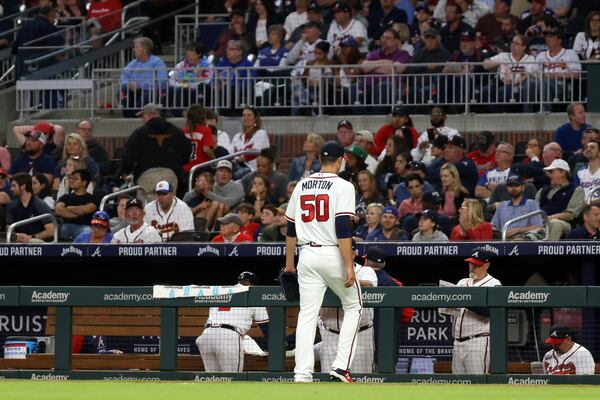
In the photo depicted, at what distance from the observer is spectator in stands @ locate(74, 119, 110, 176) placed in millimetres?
19453

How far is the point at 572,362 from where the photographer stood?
535 inches

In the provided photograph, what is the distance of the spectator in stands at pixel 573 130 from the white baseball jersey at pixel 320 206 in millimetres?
6073

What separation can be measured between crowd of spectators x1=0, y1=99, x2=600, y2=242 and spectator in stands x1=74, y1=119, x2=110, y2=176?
0.7 inches

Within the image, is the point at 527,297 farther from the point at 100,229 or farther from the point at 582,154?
the point at 100,229

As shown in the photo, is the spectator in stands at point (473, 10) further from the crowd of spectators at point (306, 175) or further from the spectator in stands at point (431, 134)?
the spectator in stands at point (431, 134)

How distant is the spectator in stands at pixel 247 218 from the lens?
16.3 meters

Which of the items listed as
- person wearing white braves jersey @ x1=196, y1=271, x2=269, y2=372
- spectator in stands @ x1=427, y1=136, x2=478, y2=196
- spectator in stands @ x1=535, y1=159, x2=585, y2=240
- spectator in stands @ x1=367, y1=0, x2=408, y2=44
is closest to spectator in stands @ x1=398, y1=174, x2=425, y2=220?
spectator in stands @ x1=427, y1=136, x2=478, y2=196

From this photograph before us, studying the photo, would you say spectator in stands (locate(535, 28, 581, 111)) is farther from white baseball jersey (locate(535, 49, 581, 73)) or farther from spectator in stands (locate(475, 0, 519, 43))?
spectator in stands (locate(475, 0, 519, 43))

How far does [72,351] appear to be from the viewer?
1433cm

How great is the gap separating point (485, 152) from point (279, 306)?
4642 mm

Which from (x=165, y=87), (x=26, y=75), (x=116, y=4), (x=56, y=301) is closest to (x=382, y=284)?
(x=56, y=301)

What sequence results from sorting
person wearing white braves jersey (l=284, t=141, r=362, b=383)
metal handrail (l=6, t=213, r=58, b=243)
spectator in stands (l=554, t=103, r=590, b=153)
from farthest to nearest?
1. spectator in stands (l=554, t=103, r=590, b=153)
2. metal handrail (l=6, t=213, r=58, b=243)
3. person wearing white braves jersey (l=284, t=141, r=362, b=383)

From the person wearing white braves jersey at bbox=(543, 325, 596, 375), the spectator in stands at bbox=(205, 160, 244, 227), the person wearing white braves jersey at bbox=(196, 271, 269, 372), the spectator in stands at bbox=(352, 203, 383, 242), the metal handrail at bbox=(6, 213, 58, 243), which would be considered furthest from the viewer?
the spectator in stands at bbox=(205, 160, 244, 227)

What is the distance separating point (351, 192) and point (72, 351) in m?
3.66
